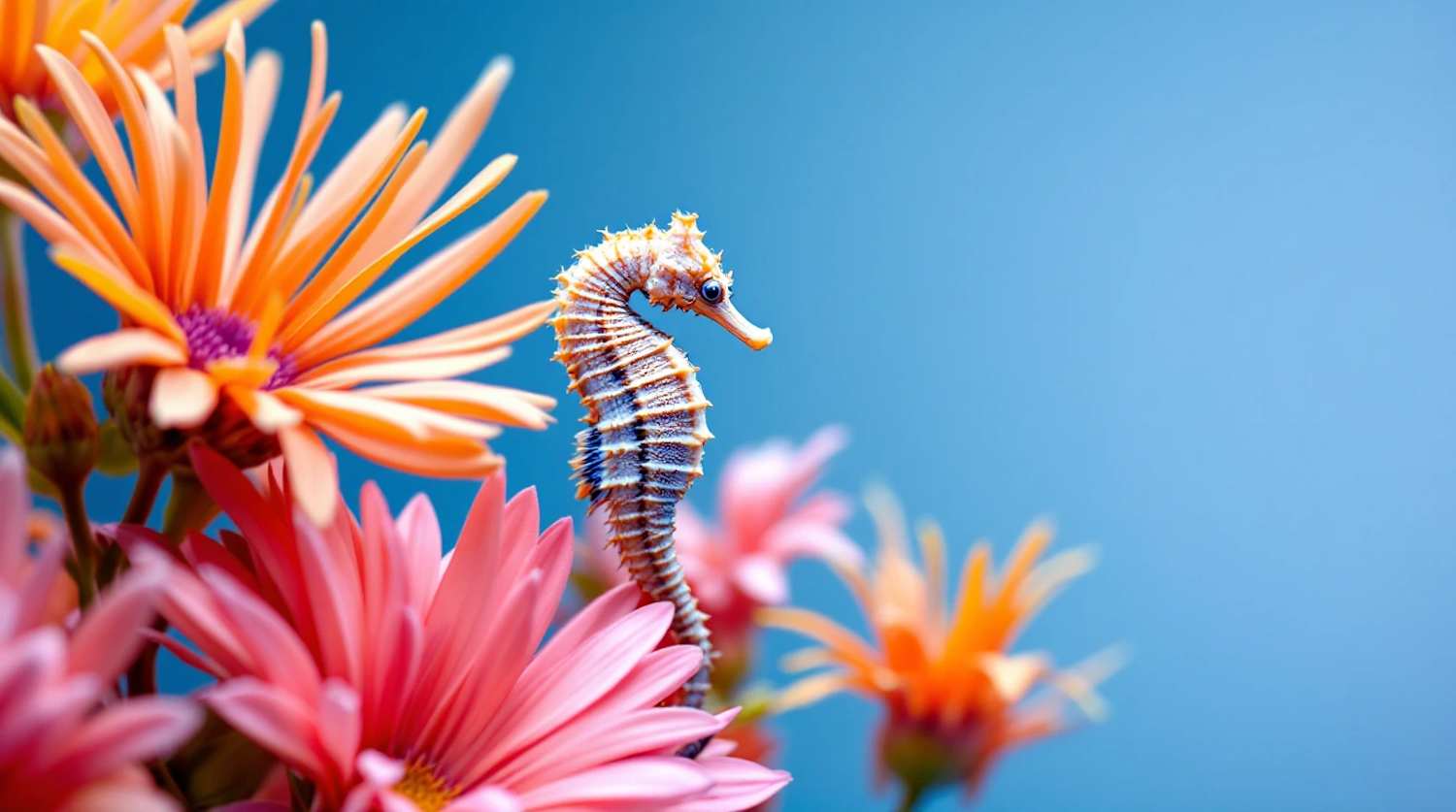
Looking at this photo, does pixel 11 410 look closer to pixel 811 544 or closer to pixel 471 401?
pixel 471 401

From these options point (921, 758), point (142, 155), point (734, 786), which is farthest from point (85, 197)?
point (921, 758)

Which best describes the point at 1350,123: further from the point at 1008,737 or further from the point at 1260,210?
the point at 1008,737

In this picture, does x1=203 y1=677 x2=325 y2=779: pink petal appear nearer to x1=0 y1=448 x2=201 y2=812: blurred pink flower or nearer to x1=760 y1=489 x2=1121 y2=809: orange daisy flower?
x1=0 y1=448 x2=201 y2=812: blurred pink flower

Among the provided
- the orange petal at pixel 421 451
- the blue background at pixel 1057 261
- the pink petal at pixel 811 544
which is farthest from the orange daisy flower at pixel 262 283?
the blue background at pixel 1057 261

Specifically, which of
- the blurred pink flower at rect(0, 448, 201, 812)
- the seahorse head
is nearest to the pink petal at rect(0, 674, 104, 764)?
the blurred pink flower at rect(0, 448, 201, 812)

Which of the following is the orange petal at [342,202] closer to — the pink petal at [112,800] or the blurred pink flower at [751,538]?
the pink petal at [112,800]

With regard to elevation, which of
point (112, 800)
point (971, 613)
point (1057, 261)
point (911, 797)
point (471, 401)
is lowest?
point (112, 800)
